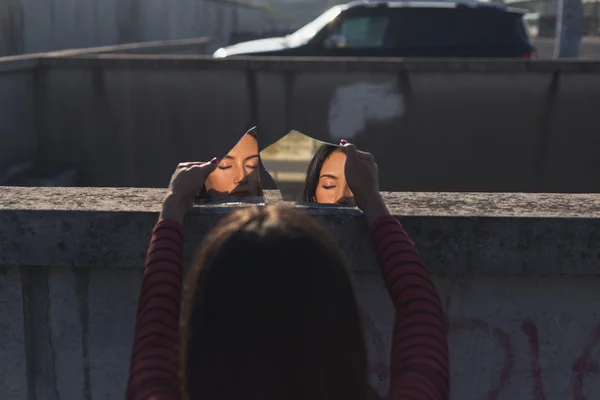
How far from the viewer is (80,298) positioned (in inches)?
88.4

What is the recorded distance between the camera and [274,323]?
129 cm

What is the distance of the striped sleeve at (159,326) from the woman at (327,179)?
54 centimetres

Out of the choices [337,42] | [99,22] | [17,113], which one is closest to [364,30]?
[337,42]

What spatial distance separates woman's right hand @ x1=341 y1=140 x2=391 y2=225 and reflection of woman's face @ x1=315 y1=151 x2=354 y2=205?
133 millimetres

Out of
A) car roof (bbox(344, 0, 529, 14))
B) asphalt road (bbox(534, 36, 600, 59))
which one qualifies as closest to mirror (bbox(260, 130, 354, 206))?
car roof (bbox(344, 0, 529, 14))

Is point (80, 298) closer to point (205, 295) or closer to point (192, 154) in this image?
point (205, 295)

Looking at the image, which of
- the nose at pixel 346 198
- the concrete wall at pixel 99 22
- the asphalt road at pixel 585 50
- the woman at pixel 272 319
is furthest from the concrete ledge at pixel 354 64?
the asphalt road at pixel 585 50

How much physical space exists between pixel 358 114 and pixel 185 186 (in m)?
4.73

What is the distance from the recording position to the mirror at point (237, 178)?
2.23 meters

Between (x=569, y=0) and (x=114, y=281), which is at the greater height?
(x=569, y=0)

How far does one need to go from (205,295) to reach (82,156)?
18.8 feet

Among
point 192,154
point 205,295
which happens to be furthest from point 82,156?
point 205,295

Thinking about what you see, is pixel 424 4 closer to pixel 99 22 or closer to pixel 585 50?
pixel 99 22

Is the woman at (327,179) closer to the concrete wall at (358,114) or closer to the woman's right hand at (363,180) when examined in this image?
the woman's right hand at (363,180)
